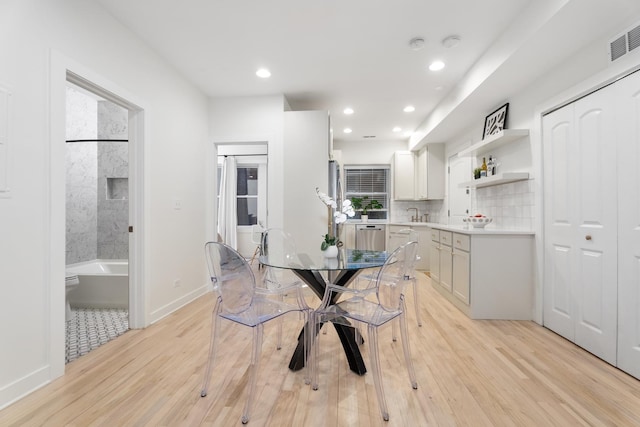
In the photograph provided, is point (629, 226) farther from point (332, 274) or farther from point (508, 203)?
point (332, 274)

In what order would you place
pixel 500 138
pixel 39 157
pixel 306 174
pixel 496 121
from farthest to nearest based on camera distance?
pixel 306 174 < pixel 496 121 < pixel 500 138 < pixel 39 157

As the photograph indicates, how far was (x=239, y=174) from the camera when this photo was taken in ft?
23.9

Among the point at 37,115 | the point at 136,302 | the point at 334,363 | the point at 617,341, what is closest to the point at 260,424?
the point at 334,363

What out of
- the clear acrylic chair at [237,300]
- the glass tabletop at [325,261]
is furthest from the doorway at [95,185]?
the clear acrylic chair at [237,300]

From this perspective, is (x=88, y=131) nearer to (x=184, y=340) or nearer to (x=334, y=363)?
(x=184, y=340)

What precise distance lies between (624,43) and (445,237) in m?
2.36

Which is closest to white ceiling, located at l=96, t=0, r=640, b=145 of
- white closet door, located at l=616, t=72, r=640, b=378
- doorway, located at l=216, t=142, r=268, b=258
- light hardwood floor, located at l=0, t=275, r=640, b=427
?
white closet door, located at l=616, t=72, r=640, b=378

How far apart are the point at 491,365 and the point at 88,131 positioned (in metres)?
5.36

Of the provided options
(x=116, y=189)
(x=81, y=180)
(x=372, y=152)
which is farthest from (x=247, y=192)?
(x=81, y=180)

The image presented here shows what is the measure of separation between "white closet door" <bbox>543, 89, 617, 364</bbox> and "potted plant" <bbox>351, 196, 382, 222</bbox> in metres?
3.79

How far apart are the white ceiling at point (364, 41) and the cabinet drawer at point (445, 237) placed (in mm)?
1580

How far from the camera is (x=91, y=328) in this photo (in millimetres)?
2799

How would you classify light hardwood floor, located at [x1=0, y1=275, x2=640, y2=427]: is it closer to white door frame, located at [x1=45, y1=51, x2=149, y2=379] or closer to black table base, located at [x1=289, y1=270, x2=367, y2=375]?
black table base, located at [x1=289, y1=270, x2=367, y2=375]

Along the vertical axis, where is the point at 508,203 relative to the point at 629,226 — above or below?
above
